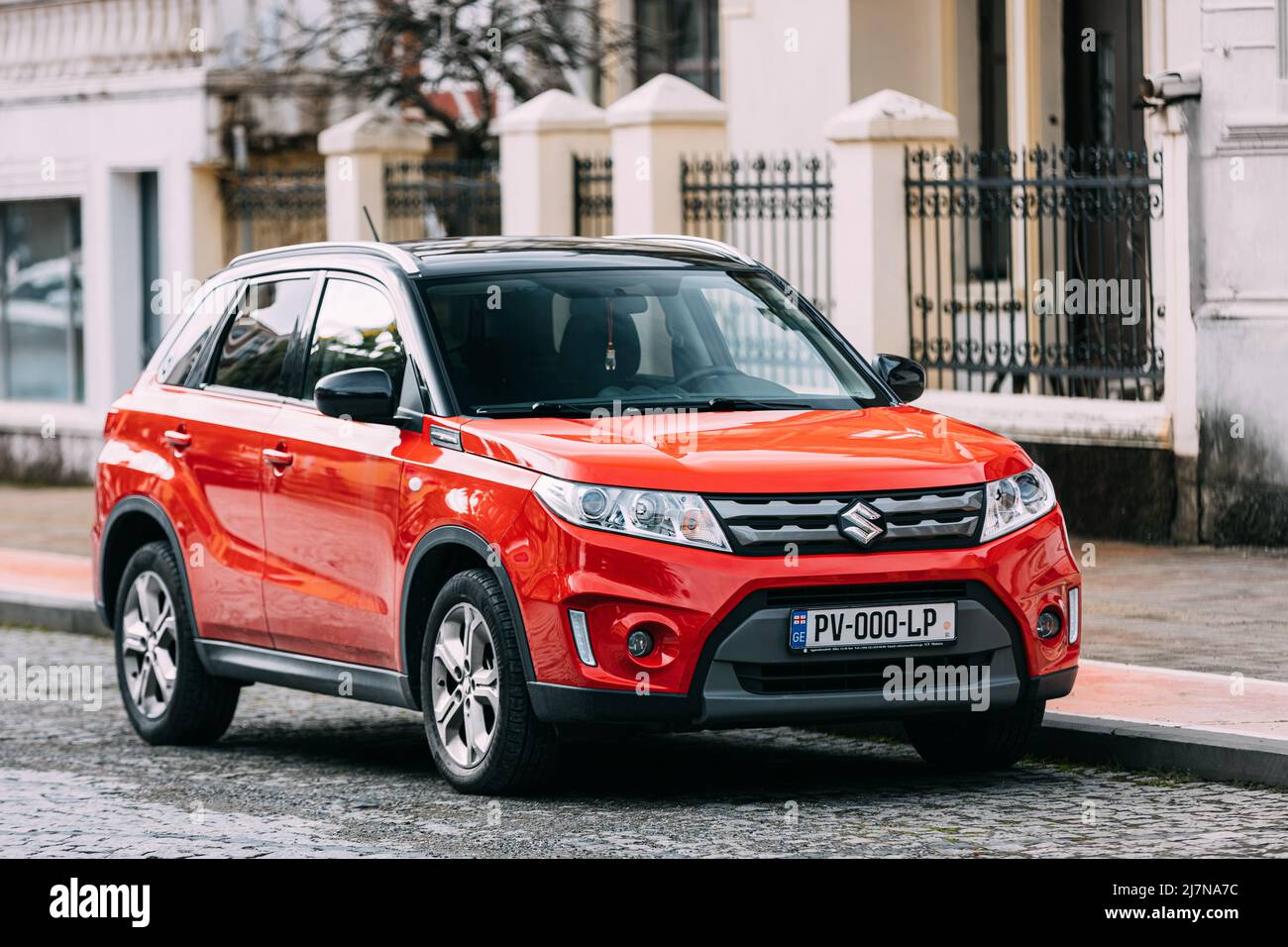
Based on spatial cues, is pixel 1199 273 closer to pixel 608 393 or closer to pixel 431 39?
pixel 608 393

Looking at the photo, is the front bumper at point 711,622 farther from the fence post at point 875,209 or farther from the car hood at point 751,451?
the fence post at point 875,209

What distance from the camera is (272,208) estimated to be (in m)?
23.8

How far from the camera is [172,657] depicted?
10969 mm

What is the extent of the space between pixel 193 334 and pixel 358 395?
2.07m

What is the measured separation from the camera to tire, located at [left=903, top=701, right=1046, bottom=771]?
9398mm

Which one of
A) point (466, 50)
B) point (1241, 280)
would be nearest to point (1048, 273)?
Result: point (1241, 280)

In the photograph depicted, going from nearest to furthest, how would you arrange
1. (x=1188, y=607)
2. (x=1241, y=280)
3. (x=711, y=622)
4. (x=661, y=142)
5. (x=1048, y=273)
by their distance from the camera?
(x=711, y=622) → (x=1188, y=607) → (x=1241, y=280) → (x=1048, y=273) → (x=661, y=142)

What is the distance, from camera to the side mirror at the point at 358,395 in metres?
9.38

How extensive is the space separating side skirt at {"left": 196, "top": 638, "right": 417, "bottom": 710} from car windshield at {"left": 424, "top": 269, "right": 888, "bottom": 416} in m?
1.00

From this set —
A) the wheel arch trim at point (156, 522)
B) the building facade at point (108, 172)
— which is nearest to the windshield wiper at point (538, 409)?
the wheel arch trim at point (156, 522)

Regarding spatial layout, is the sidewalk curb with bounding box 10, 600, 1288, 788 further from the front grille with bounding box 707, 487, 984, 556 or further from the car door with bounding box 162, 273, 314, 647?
the car door with bounding box 162, 273, 314, 647

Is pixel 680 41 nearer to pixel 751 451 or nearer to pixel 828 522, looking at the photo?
pixel 751 451

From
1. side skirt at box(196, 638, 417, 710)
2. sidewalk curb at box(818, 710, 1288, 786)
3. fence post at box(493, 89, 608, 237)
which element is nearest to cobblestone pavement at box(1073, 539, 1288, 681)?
sidewalk curb at box(818, 710, 1288, 786)

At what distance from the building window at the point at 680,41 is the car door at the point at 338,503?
1350 cm
